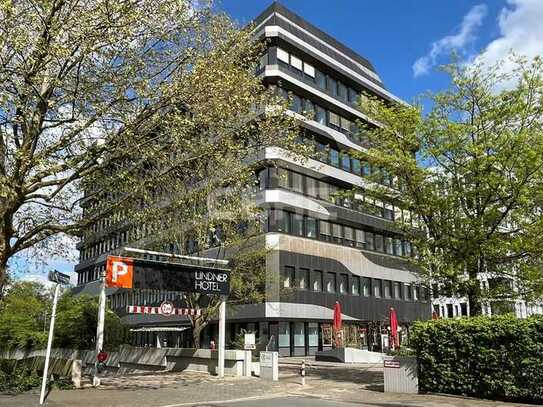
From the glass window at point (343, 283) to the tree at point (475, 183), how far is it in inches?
958

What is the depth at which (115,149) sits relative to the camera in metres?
14.3

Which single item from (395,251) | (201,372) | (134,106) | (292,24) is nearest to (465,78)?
(134,106)

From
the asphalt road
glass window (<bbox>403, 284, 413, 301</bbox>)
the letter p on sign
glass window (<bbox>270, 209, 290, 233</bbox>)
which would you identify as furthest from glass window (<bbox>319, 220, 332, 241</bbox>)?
the asphalt road

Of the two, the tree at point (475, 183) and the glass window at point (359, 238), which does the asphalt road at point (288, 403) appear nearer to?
the tree at point (475, 183)

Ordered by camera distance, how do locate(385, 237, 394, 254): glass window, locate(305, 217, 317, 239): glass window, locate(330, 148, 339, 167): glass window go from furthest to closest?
1. locate(385, 237, 394, 254): glass window
2. locate(330, 148, 339, 167): glass window
3. locate(305, 217, 317, 239): glass window

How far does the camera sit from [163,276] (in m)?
20.0

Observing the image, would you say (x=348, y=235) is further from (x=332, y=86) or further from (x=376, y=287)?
(x=332, y=86)

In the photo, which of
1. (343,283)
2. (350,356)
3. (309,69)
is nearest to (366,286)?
(343,283)

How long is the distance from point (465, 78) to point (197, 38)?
33.9 ft

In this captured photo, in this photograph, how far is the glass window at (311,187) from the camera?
43.8 meters

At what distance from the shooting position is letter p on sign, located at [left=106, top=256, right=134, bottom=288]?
18469 mm

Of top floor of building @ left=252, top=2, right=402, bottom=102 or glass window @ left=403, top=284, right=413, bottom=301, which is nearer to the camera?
top floor of building @ left=252, top=2, right=402, bottom=102

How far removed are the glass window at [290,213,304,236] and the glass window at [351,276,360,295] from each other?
24.4ft

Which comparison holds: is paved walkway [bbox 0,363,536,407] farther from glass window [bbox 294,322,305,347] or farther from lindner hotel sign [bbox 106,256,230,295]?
glass window [bbox 294,322,305,347]
